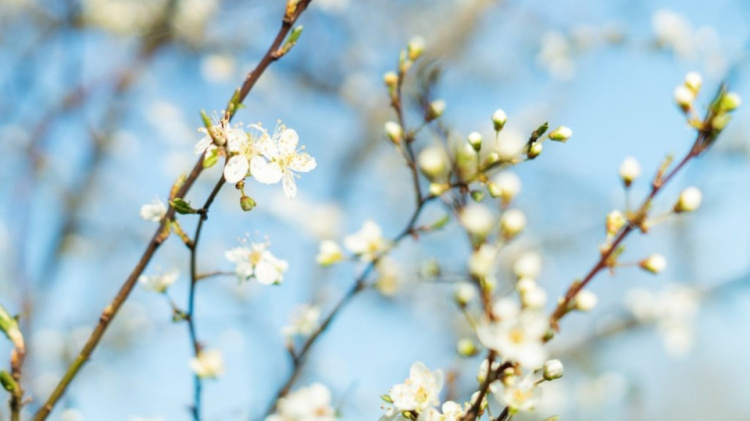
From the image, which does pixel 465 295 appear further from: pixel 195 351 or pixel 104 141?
pixel 104 141

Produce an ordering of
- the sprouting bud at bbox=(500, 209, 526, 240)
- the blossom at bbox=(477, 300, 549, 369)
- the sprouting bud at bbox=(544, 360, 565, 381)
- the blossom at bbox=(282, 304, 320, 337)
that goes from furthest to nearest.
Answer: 1. the blossom at bbox=(282, 304, 320, 337)
2. the sprouting bud at bbox=(500, 209, 526, 240)
3. the sprouting bud at bbox=(544, 360, 565, 381)
4. the blossom at bbox=(477, 300, 549, 369)

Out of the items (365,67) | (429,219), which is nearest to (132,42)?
(365,67)

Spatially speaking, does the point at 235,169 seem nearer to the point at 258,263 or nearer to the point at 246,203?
the point at 246,203

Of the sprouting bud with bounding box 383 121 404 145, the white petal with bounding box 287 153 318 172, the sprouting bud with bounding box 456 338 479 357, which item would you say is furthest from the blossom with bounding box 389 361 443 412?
the sprouting bud with bounding box 383 121 404 145

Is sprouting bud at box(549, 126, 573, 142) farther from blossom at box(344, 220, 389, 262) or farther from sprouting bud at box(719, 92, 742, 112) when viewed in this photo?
blossom at box(344, 220, 389, 262)

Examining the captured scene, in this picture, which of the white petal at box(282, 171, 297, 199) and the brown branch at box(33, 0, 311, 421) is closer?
the brown branch at box(33, 0, 311, 421)

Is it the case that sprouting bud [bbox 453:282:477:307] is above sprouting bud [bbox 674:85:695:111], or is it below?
below

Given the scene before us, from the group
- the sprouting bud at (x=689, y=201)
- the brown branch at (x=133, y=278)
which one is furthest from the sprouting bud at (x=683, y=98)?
the brown branch at (x=133, y=278)
